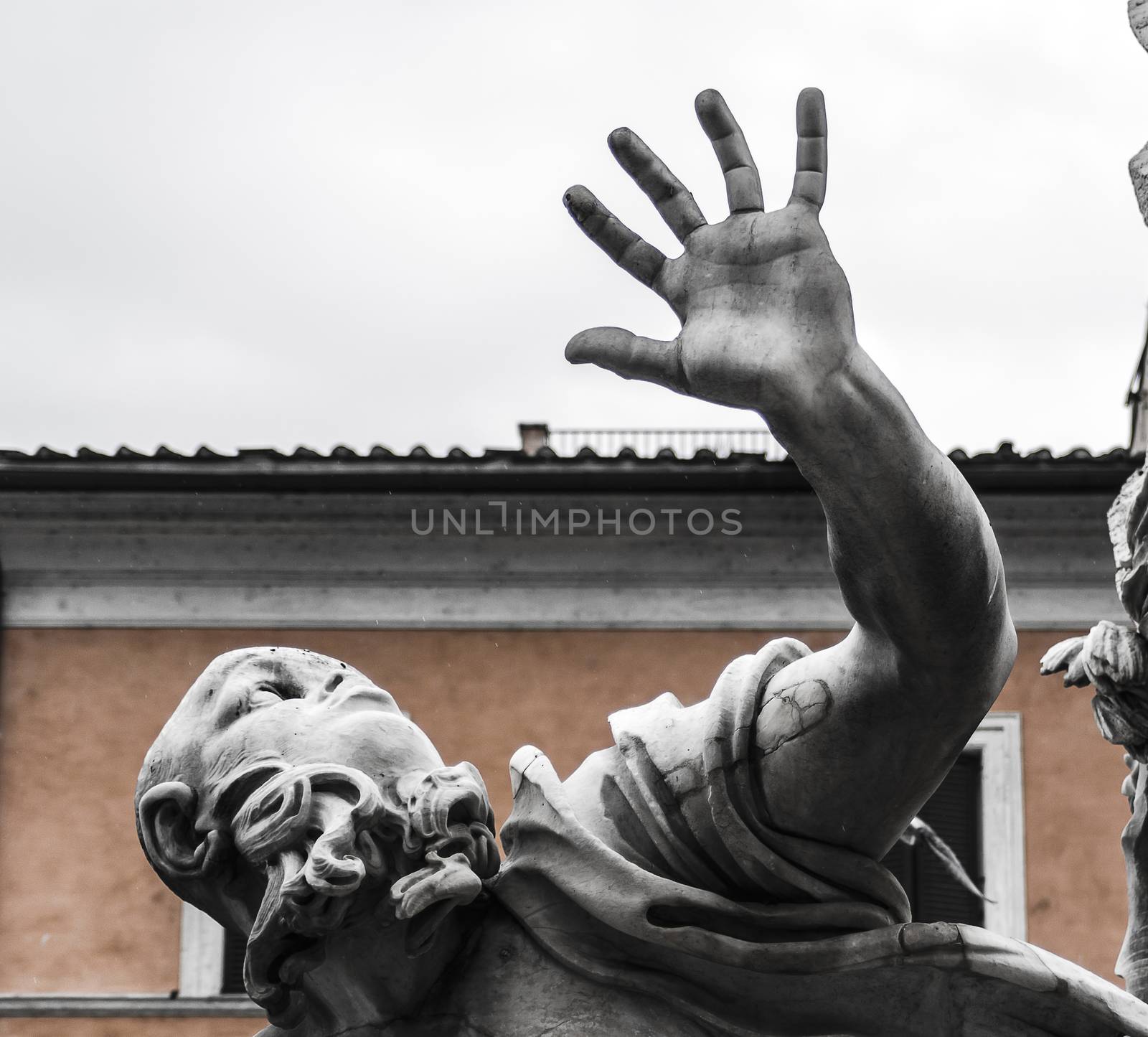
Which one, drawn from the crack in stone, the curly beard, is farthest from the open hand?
the curly beard

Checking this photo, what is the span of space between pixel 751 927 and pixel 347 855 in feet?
1.95

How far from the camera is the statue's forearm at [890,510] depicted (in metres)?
3.19

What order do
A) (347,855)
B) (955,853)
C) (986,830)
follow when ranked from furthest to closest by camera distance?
(986,830)
(955,853)
(347,855)

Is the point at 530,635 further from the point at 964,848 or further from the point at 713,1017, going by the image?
the point at 713,1017

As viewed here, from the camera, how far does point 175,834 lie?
3.70 meters

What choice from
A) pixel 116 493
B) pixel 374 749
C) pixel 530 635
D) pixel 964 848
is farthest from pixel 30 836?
pixel 374 749

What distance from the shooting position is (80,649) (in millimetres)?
19672

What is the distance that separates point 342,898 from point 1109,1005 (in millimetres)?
1105

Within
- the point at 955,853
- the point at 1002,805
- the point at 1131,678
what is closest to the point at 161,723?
the point at 955,853

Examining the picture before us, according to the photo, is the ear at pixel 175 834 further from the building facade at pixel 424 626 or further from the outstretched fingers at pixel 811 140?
the building facade at pixel 424 626

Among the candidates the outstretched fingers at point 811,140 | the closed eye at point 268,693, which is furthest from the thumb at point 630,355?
the closed eye at point 268,693

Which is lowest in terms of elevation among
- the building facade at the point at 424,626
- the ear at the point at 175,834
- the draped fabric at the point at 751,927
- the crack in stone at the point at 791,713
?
the draped fabric at the point at 751,927

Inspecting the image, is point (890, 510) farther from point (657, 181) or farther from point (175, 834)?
point (175, 834)

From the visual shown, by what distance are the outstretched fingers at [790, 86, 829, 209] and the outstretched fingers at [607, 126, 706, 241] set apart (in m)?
0.15
